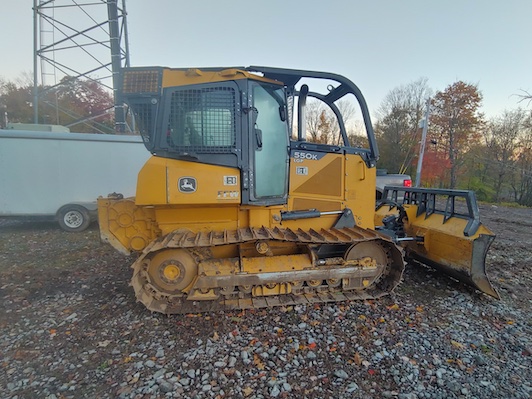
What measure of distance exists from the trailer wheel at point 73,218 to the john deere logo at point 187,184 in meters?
6.72

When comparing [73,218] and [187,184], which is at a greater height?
[187,184]

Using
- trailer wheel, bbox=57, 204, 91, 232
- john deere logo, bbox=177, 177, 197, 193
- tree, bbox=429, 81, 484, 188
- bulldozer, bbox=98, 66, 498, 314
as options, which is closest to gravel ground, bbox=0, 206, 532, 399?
bulldozer, bbox=98, 66, 498, 314

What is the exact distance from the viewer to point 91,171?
8.76m

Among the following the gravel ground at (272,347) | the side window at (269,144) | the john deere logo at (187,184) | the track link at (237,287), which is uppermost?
the side window at (269,144)

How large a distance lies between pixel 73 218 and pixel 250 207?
288 inches

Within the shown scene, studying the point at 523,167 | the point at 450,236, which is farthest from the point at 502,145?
the point at 450,236

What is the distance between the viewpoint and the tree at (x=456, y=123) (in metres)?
27.3

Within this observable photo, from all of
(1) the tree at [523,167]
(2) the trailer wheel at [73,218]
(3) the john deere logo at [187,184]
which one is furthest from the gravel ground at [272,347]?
(1) the tree at [523,167]

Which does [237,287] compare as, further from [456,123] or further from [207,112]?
[456,123]

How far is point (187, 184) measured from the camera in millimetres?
3600

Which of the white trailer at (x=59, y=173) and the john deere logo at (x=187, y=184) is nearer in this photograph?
A: the john deere logo at (x=187, y=184)

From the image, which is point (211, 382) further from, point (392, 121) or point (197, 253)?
point (392, 121)

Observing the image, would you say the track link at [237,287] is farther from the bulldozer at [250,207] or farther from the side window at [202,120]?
the side window at [202,120]

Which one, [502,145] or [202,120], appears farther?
[502,145]
